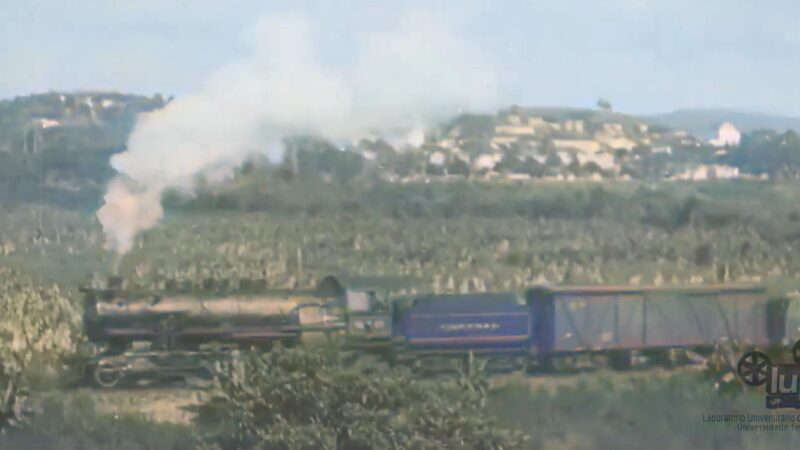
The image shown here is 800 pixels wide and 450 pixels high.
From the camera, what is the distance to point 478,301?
505 centimetres

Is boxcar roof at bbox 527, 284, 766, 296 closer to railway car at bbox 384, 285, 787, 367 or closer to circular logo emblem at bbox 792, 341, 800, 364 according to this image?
railway car at bbox 384, 285, 787, 367

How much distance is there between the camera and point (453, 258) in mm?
5047

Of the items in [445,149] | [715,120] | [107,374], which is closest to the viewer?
[107,374]

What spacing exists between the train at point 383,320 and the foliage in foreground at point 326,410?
0.13m

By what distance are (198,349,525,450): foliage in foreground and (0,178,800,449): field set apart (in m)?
0.16

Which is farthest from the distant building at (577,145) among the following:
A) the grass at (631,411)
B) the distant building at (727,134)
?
the grass at (631,411)

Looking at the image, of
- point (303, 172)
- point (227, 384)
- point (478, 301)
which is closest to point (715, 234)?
point (478, 301)

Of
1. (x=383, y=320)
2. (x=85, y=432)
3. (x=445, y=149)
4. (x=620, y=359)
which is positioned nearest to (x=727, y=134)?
(x=620, y=359)

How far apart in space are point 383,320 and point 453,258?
1.50 ft

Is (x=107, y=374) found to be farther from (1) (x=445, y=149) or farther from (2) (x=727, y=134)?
(2) (x=727, y=134)

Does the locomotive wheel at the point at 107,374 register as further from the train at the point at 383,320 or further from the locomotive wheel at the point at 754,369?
the locomotive wheel at the point at 754,369

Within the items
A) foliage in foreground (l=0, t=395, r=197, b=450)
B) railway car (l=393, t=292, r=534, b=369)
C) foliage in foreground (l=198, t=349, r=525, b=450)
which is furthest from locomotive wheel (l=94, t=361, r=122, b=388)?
railway car (l=393, t=292, r=534, b=369)

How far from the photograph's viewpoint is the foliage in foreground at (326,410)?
4875 mm

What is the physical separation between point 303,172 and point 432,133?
658 mm
